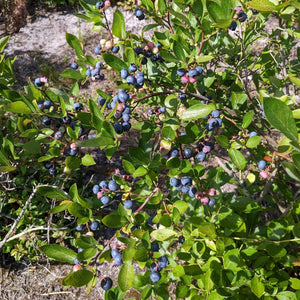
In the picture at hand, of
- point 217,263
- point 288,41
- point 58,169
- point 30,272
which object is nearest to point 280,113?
point 217,263

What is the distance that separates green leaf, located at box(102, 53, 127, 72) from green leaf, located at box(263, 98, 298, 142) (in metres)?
0.62

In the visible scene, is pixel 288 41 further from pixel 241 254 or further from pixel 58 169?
pixel 58 169

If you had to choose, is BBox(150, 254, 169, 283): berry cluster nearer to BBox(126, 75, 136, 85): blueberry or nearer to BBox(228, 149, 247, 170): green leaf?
BBox(228, 149, 247, 170): green leaf

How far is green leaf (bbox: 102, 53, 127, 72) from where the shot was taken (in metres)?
1.02

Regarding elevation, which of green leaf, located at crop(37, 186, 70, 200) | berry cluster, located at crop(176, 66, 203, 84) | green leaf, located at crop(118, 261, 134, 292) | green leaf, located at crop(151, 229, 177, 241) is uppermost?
berry cluster, located at crop(176, 66, 203, 84)

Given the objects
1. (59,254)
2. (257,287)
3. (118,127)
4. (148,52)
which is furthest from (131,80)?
(257,287)

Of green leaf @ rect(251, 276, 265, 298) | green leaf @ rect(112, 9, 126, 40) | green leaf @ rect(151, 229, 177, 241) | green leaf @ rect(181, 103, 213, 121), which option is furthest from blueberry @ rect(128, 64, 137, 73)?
green leaf @ rect(251, 276, 265, 298)

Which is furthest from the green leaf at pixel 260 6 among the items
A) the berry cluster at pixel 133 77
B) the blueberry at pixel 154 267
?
the blueberry at pixel 154 267

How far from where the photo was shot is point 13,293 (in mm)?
1922

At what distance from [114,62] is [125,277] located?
762 mm

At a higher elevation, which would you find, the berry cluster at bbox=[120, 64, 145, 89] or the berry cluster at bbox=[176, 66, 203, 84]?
the berry cluster at bbox=[120, 64, 145, 89]

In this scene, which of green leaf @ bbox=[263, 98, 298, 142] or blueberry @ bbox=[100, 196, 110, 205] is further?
blueberry @ bbox=[100, 196, 110, 205]

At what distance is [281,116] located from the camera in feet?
2.11

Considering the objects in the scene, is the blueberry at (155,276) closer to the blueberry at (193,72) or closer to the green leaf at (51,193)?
the green leaf at (51,193)
